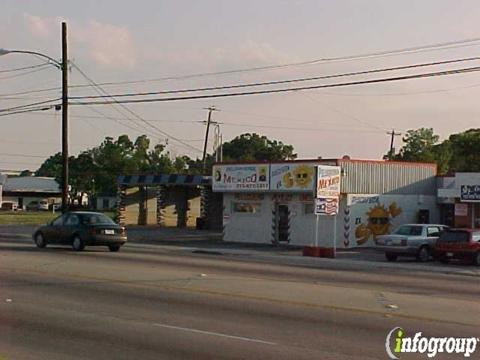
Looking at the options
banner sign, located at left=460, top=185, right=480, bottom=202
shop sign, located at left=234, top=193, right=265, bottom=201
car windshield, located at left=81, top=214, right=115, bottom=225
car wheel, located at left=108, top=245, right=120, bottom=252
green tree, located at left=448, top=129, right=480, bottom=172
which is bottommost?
car wheel, located at left=108, top=245, right=120, bottom=252

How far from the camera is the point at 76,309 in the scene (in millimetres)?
15398

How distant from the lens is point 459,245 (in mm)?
33094

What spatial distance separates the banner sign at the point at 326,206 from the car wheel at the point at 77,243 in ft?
33.3

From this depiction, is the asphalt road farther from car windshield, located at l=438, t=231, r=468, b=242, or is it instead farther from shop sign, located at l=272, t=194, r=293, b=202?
shop sign, located at l=272, t=194, r=293, b=202

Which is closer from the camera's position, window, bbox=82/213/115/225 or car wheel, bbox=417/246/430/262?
window, bbox=82/213/115/225

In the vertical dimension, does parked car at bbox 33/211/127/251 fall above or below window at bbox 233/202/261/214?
below

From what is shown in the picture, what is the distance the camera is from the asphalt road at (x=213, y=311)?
38.6 feet

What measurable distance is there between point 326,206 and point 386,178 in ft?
30.8

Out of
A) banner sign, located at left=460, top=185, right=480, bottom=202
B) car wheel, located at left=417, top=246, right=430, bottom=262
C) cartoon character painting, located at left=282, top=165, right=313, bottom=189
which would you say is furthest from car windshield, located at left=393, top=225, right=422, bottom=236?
banner sign, located at left=460, top=185, right=480, bottom=202

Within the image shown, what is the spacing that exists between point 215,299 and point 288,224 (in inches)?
1131

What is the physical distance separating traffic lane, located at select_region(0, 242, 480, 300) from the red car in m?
5.34

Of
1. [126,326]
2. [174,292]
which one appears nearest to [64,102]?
[174,292]

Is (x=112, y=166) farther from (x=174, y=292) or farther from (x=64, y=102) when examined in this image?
(x=174, y=292)

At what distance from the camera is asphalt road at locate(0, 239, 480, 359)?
11.8 m
